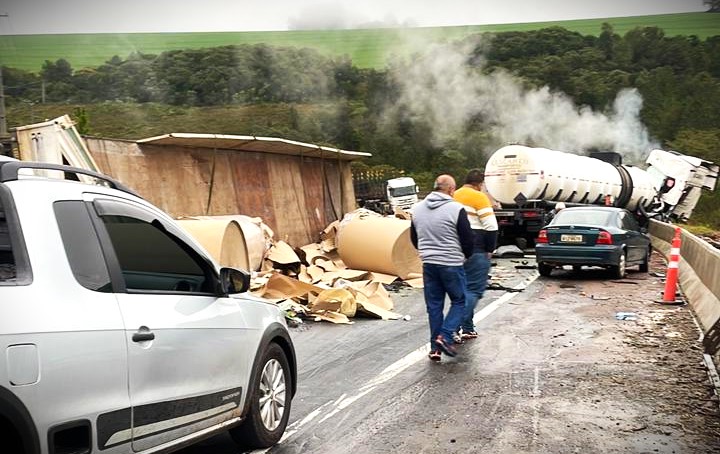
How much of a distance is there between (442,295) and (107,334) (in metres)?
4.89

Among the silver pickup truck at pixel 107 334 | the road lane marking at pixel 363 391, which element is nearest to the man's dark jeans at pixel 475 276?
the road lane marking at pixel 363 391

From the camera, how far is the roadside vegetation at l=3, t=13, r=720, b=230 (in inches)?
2110

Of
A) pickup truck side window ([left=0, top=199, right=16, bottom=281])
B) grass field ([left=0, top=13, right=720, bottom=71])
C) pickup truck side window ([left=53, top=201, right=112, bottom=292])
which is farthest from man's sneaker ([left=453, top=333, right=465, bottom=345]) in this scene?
grass field ([left=0, top=13, right=720, bottom=71])

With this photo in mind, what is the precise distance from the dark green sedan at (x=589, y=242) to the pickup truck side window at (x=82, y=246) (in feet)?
41.5

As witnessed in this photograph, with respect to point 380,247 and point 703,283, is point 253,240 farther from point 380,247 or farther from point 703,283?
point 703,283

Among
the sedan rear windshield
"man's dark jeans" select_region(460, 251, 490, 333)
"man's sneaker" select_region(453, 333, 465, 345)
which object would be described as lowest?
the sedan rear windshield

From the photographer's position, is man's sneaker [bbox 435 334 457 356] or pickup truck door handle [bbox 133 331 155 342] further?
man's sneaker [bbox 435 334 457 356]

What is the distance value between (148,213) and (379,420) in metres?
2.51

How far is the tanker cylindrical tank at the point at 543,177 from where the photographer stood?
71.1 feet

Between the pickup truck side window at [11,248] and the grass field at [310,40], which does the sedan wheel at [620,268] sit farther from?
the grass field at [310,40]

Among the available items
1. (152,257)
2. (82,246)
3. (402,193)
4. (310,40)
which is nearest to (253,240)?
(152,257)

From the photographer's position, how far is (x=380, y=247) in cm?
1380

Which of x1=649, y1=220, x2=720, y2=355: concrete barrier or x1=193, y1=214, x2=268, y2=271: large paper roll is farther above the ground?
x1=193, y1=214, x2=268, y2=271: large paper roll

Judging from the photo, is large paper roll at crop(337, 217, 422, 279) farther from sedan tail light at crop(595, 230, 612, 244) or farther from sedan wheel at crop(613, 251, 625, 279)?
sedan wheel at crop(613, 251, 625, 279)
